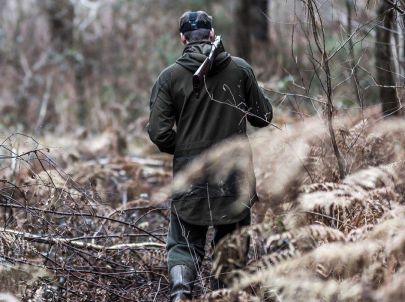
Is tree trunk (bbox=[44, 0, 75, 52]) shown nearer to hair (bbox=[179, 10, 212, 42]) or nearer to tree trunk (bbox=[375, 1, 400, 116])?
tree trunk (bbox=[375, 1, 400, 116])

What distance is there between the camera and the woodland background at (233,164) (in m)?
3.91

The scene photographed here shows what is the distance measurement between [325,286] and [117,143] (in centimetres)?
758

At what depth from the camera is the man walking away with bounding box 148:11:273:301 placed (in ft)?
16.1

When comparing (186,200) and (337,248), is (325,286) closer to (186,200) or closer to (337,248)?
(337,248)

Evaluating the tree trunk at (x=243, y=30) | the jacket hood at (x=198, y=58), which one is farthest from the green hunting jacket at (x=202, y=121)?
the tree trunk at (x=243, y=30)

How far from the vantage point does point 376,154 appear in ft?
19.1

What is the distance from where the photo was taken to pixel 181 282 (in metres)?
4.80

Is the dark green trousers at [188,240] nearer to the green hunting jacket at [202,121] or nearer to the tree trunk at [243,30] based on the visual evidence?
the green hunting jacket at [202,121]

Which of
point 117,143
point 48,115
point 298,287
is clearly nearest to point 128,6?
point 48,115

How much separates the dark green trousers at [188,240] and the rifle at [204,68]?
984mm

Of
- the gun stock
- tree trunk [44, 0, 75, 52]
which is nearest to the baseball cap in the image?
the gun stock

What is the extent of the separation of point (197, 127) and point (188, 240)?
847 millimetres

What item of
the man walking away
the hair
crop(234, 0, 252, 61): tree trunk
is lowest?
the man walking away

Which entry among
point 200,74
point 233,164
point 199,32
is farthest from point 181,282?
point 199,32
